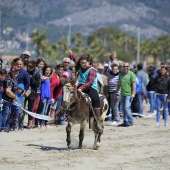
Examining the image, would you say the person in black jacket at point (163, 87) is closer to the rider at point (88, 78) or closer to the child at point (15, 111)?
the child at point (15, 111)

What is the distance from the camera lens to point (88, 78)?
15719mm

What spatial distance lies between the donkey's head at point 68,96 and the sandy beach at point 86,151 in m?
1.05

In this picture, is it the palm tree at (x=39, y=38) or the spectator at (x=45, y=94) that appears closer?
the spectator at (x=45, y=94)

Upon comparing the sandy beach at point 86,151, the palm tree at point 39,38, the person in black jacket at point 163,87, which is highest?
the palm tree at point 39,38

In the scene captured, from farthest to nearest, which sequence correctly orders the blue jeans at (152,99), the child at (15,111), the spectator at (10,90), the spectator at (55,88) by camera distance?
the blue jeans at (152,99)
the spectator at (55,88)
the child at (15,111)
the spectator at (10,90)

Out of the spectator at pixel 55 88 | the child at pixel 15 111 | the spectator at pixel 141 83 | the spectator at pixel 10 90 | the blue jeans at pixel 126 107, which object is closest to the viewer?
the spectator at pixel 10 90

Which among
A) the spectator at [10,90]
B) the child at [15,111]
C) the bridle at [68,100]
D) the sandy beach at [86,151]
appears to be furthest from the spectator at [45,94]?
the bridle at [68,100]

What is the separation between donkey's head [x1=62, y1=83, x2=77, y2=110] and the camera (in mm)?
15219

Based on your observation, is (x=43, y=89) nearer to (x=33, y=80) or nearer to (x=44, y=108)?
(x=33, y=80)

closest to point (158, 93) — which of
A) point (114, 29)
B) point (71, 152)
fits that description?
point (71, 152)

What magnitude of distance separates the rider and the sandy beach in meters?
1.11

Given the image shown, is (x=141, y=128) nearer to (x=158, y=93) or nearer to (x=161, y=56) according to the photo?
(x=158, y=93)

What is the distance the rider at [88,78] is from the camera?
15672 millimetres

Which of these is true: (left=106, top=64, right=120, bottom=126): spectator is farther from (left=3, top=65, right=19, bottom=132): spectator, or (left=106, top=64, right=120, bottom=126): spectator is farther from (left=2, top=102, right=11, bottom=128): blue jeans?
(left=2, top=102, right=11, bottom=128): blue jeans
